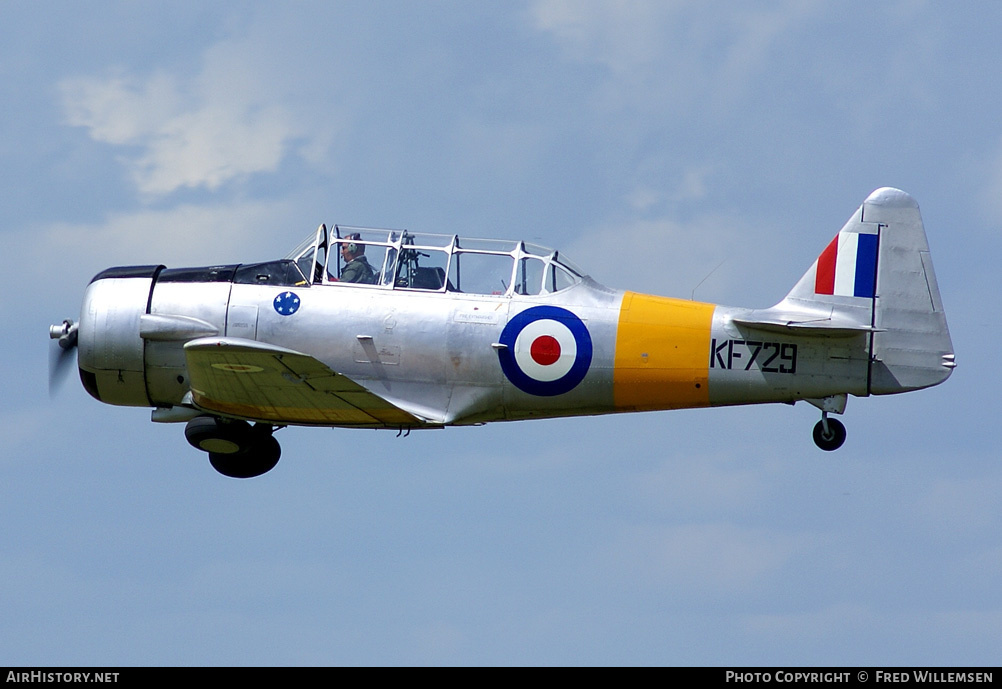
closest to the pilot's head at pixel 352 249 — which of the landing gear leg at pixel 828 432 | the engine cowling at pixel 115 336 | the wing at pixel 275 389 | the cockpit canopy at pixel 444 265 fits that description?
the cockpit canopy at pixel 444 265

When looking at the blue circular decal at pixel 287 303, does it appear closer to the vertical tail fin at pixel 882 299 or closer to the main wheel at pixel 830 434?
the vertical tail fin at pixel 882 299

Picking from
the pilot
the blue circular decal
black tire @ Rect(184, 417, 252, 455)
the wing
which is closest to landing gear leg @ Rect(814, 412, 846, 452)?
the wing

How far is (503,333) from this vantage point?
696 inches

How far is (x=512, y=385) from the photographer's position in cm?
1775

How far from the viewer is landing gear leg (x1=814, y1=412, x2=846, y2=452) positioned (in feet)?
57.9

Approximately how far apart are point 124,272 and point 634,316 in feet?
19.1

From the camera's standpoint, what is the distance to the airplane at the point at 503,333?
17516 mm

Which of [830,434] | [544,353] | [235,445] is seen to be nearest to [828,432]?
[830,434]

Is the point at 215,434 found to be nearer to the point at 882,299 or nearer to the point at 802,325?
the point at 802,325

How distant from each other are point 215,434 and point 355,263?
2557 mm

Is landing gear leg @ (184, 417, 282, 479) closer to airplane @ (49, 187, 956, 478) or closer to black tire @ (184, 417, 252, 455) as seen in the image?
black tire @ (184, 417, 252, 455)

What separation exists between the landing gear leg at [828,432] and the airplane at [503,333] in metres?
0.02
